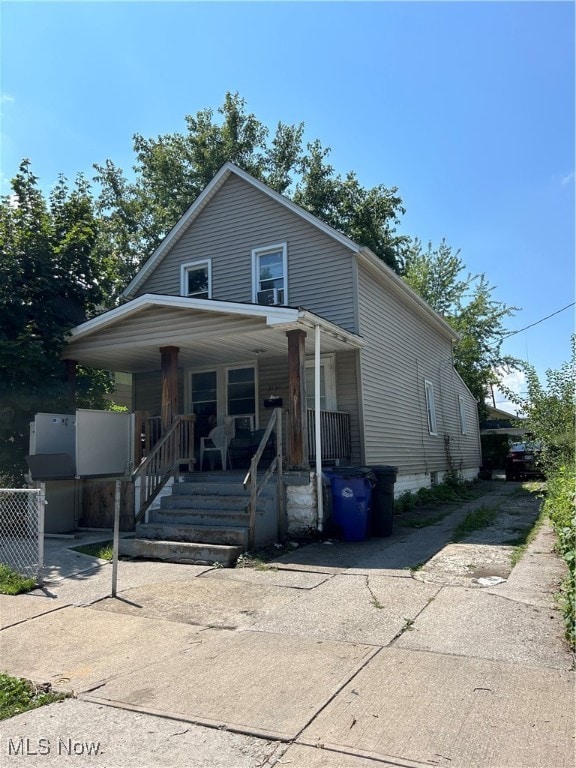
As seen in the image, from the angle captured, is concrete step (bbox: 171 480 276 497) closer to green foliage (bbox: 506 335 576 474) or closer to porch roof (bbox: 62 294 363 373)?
porch roof (bbox: 62 294 363 373)

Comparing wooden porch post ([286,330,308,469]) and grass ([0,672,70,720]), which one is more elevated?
wooden porch post ([286,330,308,469])

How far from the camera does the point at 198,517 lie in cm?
843

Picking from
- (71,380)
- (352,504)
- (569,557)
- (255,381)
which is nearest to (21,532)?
(71,380)

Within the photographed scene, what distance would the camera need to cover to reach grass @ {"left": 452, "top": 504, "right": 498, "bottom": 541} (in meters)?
8.92

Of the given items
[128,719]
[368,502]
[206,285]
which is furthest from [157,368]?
[128,719]

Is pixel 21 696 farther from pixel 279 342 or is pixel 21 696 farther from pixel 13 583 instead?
pixel 279 342

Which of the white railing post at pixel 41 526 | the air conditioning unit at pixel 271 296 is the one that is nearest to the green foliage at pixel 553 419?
the air conditioning unit at pixel 271 296

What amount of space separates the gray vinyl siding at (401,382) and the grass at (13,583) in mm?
6719

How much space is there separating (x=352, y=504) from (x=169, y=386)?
4204 millimetres

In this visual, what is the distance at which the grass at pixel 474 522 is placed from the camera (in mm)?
8922

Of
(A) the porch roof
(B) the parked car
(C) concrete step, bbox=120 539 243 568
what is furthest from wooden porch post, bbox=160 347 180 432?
(B) the parked car

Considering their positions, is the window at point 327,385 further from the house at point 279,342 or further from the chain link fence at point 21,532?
→ the chain link fence at point 21,532

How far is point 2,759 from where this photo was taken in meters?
2.89

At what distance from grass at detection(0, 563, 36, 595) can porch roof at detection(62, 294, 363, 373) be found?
4804 mm
